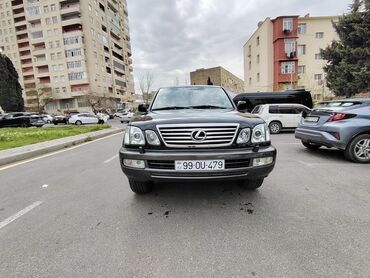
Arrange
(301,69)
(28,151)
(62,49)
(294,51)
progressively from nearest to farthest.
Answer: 1. (28,151)
2. (294,51)
3. (301,69)
4. (62,49)

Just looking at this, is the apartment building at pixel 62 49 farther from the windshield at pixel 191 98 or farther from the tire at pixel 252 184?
the tire at pixel 252 184

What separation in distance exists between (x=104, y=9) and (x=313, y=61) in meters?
53.6

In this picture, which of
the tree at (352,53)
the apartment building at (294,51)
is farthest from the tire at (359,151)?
the apartment building at (294,51)

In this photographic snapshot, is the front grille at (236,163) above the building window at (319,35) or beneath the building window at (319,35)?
beneath

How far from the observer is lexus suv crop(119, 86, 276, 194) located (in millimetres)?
2811

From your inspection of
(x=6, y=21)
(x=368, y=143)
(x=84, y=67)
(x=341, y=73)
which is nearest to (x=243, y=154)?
(x=368, y=143)

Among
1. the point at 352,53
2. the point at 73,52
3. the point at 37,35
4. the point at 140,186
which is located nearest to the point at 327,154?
the point at 140,186

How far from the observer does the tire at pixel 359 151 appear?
5.52 metres

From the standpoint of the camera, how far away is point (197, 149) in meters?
2.90

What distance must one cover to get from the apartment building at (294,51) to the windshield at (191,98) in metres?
33.0

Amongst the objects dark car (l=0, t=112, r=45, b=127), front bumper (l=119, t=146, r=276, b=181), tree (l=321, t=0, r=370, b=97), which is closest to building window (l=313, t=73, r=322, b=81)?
tree (l=321, t=0, r=370, b=97)

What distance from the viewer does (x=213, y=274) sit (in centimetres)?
197

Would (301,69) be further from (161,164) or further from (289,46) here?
(161,164)

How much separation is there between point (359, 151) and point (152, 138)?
17.2 feet
